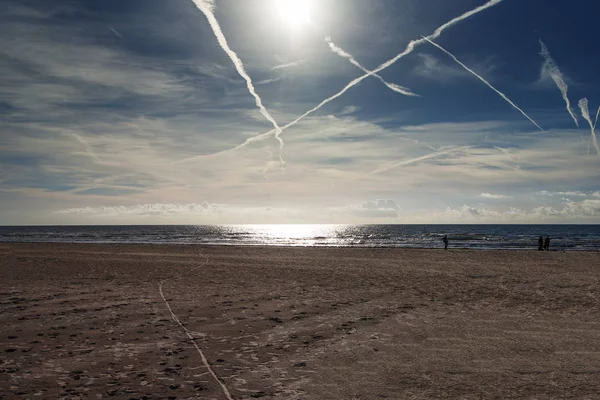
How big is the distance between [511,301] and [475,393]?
9346mm

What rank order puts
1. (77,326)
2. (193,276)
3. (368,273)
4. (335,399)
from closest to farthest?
(335,399) < (77,326) < (193,276) < (368,273)

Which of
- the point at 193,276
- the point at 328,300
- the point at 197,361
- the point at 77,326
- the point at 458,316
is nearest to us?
the point at 197,361

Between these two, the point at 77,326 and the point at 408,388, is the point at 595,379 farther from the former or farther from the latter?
the point at 77,326

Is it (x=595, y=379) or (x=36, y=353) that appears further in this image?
(x=36, y=353)

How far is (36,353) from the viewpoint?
8.34 meters

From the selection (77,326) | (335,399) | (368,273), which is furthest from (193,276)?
(335,399)

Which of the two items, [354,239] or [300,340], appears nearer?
[300,340]

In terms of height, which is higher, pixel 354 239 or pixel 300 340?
pixel 300 340

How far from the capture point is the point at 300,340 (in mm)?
9633

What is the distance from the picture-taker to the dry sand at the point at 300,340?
695 centimetres

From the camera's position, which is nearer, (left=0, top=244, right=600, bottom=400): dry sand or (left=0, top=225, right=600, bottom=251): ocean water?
(left=0, top=244, right=600, bottom=400): dry sand

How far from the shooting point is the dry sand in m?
6.95

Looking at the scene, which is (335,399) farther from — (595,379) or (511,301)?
(511,301)

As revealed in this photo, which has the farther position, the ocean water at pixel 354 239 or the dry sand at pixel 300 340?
the ocean water at pixel 354 239
